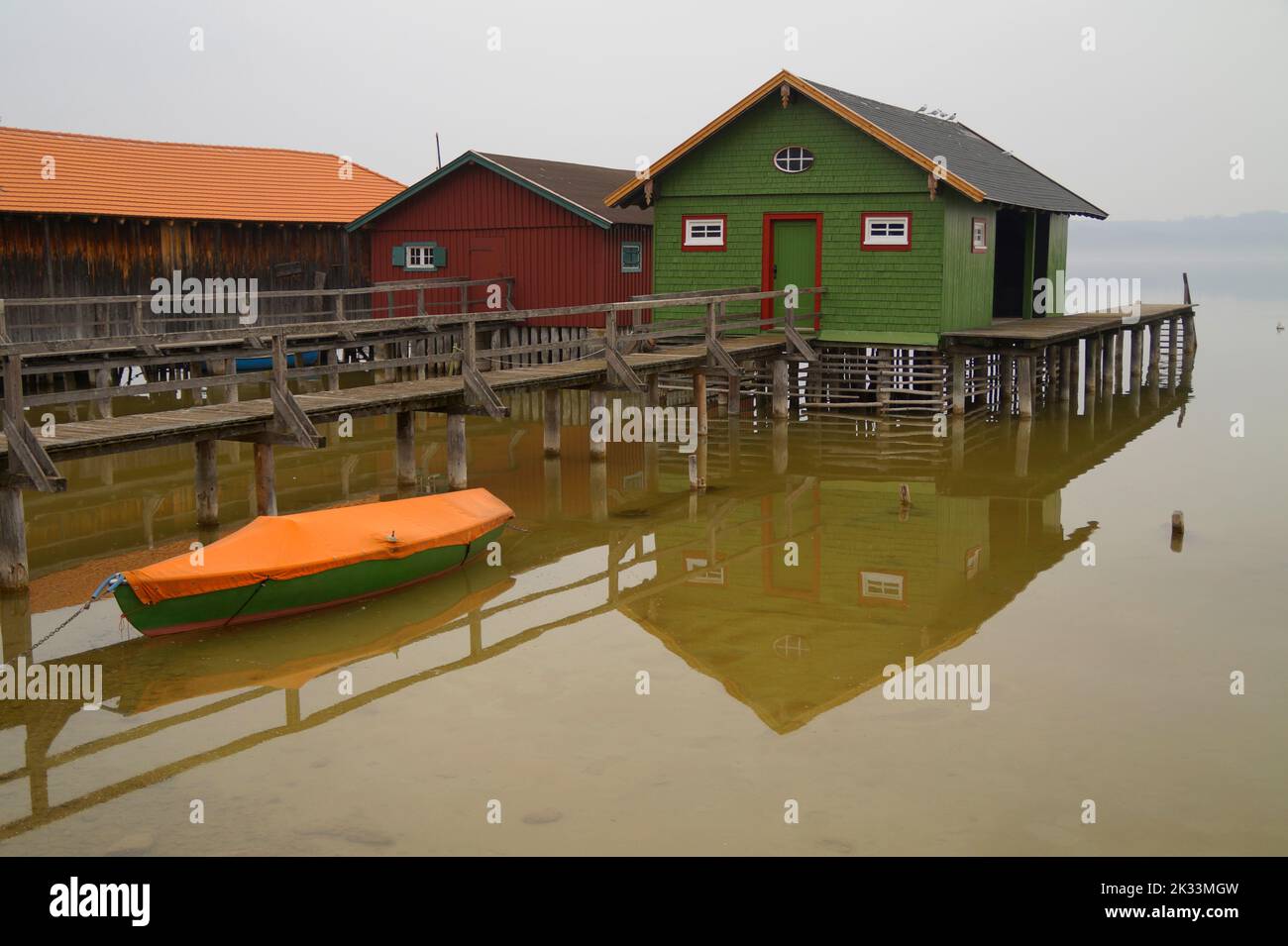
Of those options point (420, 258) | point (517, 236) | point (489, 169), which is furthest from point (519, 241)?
point (420, 258)

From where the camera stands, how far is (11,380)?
536 inches

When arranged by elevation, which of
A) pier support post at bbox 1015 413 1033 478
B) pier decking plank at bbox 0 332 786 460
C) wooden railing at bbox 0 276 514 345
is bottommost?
pier support post at bbox 1015 413 1033 478

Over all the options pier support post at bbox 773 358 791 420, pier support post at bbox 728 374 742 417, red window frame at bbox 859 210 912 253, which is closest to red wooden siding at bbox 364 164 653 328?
pier support post at bbox 728 374 742 417

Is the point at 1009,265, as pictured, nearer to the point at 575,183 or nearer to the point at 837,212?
the point at 837,212

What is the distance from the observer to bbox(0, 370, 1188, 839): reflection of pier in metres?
11.4

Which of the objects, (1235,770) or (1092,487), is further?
(1092,487)

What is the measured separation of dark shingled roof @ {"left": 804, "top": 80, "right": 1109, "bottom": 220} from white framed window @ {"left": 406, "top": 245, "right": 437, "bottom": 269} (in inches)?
425

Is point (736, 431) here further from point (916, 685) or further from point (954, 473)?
point (916, 685)

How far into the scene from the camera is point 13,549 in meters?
14.3

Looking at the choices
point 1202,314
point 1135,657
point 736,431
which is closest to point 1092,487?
point 736,431

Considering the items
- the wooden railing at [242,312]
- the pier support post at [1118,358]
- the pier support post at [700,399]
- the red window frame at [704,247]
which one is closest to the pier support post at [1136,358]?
the pier support post at [1118,358]

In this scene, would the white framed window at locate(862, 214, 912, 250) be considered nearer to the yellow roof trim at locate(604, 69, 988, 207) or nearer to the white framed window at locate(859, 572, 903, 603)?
the yellow roof trim at locate(604, 69, 988, 207)

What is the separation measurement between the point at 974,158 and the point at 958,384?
629 cm
